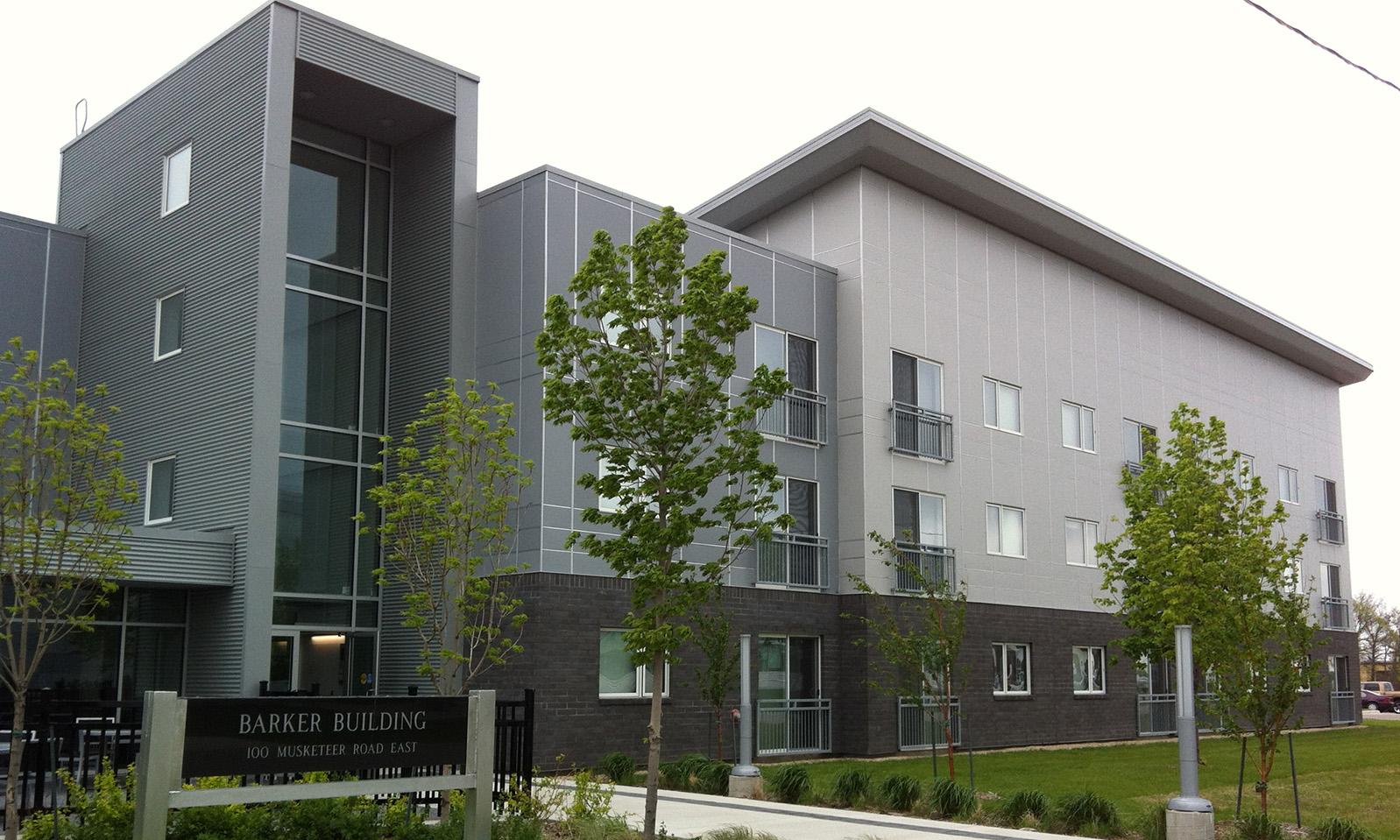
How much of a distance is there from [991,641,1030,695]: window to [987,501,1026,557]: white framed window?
218 cm

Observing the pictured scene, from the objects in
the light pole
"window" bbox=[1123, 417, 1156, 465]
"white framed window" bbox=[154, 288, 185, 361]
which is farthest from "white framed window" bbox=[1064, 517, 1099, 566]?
"white framed window" bbox=[154, 288, 185, 361]

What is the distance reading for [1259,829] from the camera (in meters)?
13.5

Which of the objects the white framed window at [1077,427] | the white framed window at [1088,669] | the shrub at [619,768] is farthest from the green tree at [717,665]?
the white framed window at [1077,427]

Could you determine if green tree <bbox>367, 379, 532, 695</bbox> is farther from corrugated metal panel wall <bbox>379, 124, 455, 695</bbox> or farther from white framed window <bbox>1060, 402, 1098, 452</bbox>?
white framed window <bbox>1060, 402, 1098, 452</bbox>

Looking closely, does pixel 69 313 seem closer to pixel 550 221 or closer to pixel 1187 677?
pixel 550 221

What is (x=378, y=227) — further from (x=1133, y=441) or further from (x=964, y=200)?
(x=1133, y=441)

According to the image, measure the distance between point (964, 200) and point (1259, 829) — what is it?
19956mm

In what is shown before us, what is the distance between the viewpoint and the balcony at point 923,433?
28.7m

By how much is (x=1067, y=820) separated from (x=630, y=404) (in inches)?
265

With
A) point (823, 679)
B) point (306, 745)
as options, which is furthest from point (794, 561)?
point (306, 745)

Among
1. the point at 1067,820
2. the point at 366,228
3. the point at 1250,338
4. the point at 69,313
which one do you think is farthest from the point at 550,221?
the point at 1250,338

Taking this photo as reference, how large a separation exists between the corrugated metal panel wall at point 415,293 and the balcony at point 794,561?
7.18 m

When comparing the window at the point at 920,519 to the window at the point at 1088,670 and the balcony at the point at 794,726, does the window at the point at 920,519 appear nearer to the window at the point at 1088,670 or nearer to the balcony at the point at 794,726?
the balcony at the point at 794,726

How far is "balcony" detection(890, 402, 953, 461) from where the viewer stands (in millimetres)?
28719
